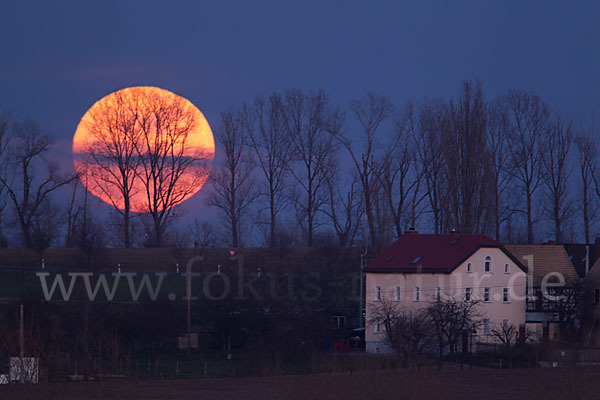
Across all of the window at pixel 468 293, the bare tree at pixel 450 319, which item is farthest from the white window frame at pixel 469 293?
the bare tree at pixel 450 319

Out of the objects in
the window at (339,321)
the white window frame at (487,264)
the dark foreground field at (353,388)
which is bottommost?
the dark foreground field at (353,388)

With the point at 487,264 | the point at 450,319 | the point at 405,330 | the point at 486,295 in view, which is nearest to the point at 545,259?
the point at 487,264

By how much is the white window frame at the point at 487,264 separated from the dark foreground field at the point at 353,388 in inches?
759

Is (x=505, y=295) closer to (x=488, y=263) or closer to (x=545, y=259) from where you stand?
(x=488, y=263)

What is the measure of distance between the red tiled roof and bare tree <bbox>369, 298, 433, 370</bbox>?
3164mm

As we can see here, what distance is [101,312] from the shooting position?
165 ft

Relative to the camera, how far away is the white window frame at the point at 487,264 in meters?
57.0

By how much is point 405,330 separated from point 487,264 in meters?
9.45

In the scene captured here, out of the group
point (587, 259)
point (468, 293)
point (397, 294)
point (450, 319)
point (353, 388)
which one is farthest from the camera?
point (587, 259)

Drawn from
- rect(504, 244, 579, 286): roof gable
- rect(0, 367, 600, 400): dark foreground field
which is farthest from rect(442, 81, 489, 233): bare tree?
rect(0, 367, 600, 400): dark foreground field

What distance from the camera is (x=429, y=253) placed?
190 feet

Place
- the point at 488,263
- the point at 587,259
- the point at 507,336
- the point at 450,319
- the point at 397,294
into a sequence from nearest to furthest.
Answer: the point at 450,319 → the point at 507,336 → the point at 397,294 → the point at 488,263 → the point at 587,259

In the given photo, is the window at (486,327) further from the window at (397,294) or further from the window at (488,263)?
the window at (397,294)

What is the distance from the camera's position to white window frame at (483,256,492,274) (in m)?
57.0
